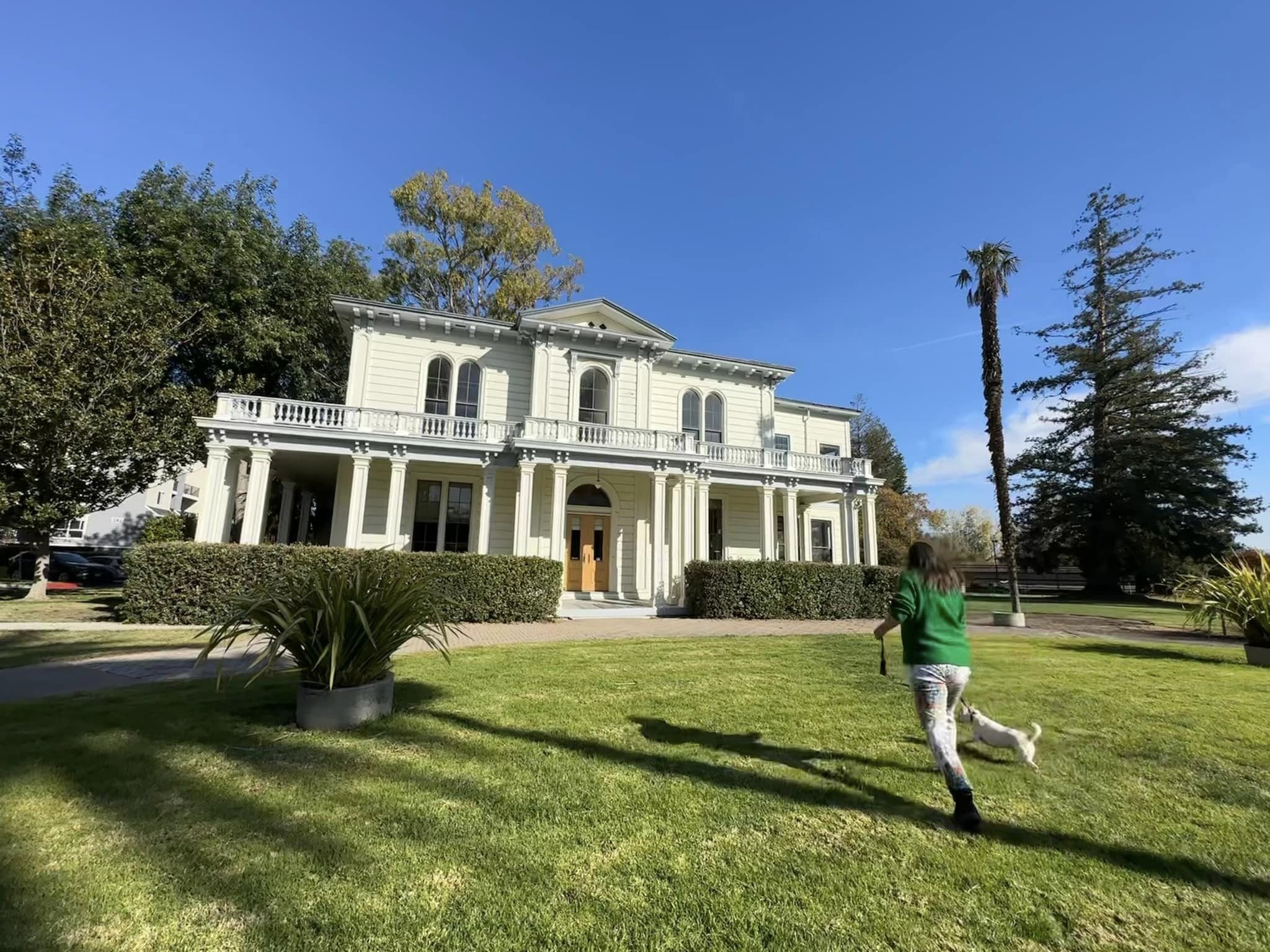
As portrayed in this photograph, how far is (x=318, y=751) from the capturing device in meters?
4.28

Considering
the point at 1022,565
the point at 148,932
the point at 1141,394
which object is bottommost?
the point at 148,932

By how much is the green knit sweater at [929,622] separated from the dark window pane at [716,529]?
18219mm

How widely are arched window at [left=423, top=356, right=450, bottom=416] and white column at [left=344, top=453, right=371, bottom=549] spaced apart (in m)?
3.16

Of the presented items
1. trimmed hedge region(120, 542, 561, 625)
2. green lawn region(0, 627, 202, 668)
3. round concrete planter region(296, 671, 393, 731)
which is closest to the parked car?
trimmed hedge region(120, 542, 561, 625)

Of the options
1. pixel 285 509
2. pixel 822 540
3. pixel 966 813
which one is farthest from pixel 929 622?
pixel 285 509

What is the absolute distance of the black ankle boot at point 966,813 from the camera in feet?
9.96

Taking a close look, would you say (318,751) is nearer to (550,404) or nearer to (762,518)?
(550,404)

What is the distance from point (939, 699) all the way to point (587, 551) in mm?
16464

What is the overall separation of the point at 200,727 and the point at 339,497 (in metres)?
14.4

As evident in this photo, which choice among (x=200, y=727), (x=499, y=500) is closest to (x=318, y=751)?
(x=200, y=727)

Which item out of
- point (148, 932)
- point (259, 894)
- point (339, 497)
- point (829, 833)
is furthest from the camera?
Result: point (339, 497)

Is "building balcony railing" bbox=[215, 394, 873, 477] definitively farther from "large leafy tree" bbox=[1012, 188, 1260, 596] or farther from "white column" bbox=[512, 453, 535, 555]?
"large leafy tree" bbox=[1012, 188, 1260, 596]

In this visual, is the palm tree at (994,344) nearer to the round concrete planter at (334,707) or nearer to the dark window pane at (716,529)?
the dark window pane at (716,529)

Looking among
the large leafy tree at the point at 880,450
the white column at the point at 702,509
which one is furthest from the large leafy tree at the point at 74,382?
the large leafy tree at the point at 880,450
